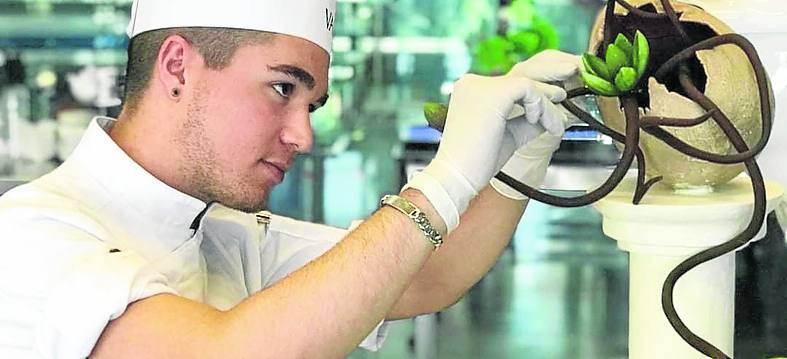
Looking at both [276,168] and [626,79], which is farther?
[276,168]

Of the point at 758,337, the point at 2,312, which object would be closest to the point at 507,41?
the point at 758,337

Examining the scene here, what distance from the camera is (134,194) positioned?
1.05 metres

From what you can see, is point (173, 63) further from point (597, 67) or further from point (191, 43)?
point (597, 67)

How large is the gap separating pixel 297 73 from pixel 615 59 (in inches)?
14.3

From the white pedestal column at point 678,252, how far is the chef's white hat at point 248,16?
1.24ft

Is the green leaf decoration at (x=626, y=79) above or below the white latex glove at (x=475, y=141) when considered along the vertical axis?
above

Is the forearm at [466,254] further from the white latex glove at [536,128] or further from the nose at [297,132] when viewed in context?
the nose at [297,132]

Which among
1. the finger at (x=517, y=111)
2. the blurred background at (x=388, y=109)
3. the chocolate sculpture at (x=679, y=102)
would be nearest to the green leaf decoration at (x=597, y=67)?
the chocolate sculpture at (x=679, y=102)

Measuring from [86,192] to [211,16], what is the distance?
233 mm

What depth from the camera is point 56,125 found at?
2.44 m

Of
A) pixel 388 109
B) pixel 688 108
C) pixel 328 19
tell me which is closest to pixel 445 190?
pixel 688 108

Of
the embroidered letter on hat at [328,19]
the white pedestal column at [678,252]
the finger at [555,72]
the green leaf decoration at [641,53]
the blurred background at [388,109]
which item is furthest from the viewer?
the blurred background at [388,109]

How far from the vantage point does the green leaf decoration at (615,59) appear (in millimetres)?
811

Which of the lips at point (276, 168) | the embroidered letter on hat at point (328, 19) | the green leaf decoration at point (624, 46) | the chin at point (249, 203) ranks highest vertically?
the embroidered letter on hat at point (328, 19)
